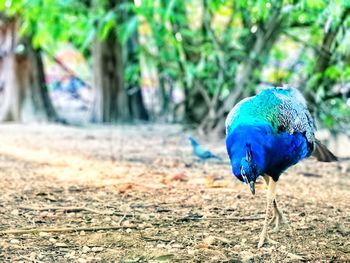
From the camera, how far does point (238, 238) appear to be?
390 cm

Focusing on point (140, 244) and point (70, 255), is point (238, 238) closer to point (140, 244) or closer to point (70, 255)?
point (140, 244)

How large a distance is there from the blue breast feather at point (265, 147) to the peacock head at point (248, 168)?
21mm

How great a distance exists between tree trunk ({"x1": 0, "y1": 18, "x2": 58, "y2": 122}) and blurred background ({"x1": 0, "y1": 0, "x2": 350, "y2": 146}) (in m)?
0.02

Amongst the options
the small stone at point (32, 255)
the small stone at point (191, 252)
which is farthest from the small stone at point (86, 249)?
the small stone at point (191, 252)

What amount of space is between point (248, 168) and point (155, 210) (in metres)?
1.51

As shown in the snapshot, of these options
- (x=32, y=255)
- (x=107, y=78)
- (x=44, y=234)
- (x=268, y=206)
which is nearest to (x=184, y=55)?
(x=107, y=78)

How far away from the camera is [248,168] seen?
3281 millimetres

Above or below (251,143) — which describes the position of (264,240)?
below

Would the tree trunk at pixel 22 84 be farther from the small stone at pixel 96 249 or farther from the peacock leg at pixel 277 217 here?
the small stone at pixel 96 249

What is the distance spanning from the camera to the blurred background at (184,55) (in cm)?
841

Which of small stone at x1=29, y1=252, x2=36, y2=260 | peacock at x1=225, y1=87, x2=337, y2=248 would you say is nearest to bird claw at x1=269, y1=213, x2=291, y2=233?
peacock at x1=225, y1=87, x2=337, y2=248

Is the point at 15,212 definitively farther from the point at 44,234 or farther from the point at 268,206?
the point at 268,206

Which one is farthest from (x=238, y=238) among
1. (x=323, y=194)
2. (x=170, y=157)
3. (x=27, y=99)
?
(x=27, y=99)

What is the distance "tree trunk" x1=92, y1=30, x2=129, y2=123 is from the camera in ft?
45.9
